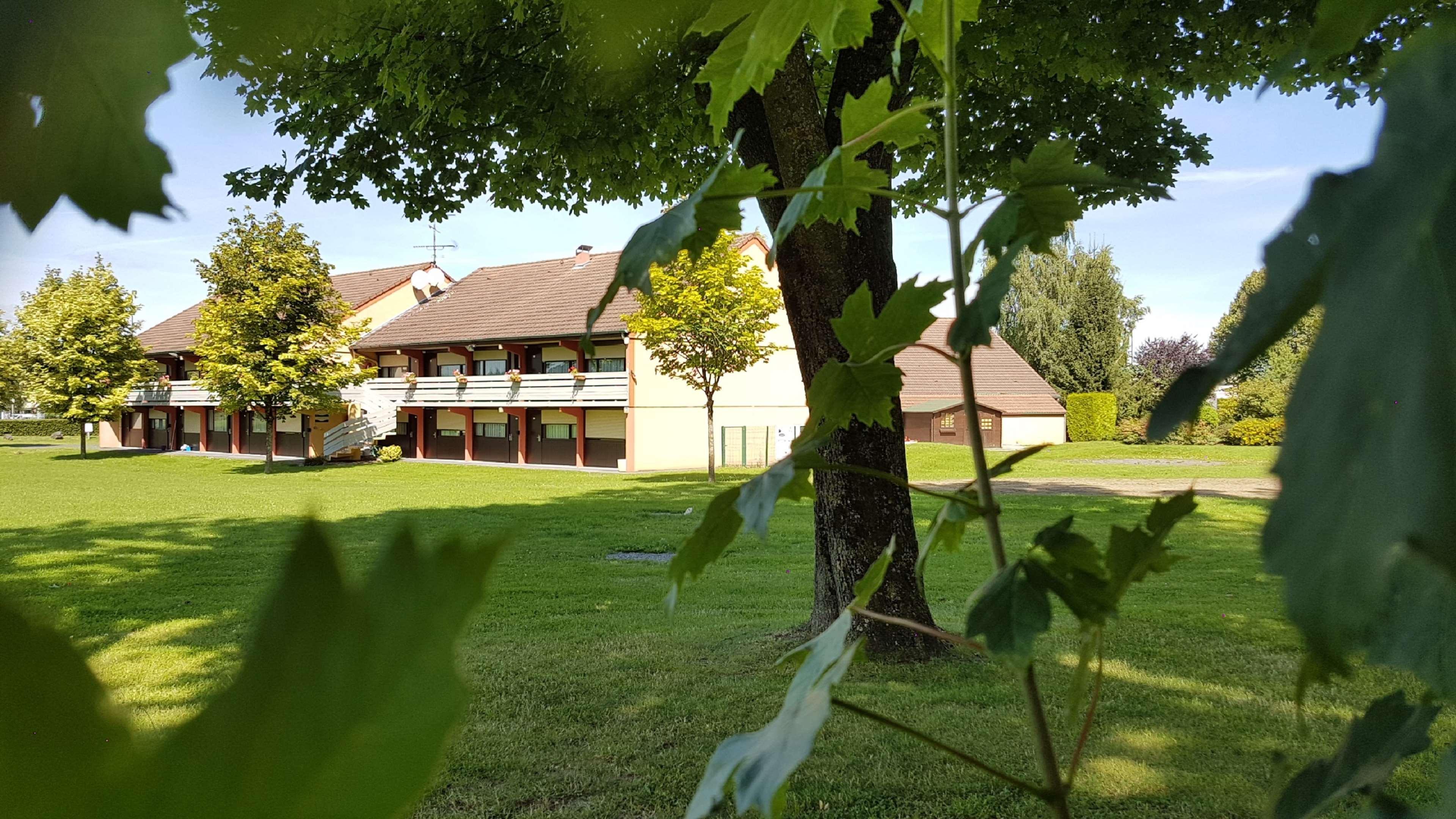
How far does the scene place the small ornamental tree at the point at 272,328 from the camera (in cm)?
130

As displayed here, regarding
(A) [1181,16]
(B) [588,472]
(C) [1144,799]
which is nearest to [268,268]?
(C) [1144,799]

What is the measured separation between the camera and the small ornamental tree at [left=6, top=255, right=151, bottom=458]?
208 millimetres

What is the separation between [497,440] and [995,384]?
17833mm

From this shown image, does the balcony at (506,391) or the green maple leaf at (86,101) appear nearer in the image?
the green maple leaf at (86,101)

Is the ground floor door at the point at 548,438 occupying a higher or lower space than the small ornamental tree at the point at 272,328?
lower

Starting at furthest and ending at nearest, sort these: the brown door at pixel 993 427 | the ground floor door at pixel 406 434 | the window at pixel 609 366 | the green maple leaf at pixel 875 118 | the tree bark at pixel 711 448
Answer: the brown door at pixel 993 427, the ground floor door at pixel 406 434, the window at pixel 609 366, the tree bark at pixel 711 448, the green maple leaf at pixel 875 118

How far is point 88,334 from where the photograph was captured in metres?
0.58

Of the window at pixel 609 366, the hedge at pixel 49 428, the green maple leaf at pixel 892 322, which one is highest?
the window at pixel 609 366

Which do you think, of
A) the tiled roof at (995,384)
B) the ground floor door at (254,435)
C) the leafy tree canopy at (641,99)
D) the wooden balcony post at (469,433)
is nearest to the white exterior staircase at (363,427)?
the wooden balcony post at (469,433)

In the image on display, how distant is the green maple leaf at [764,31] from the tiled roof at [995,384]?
3013 cm

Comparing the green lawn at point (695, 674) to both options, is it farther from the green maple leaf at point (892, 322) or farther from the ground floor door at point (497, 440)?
the ground floor door at point (497, 440)

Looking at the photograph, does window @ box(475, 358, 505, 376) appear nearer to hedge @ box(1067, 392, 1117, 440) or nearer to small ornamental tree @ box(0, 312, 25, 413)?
hedge @ box(1067, 392, 1117, 440)

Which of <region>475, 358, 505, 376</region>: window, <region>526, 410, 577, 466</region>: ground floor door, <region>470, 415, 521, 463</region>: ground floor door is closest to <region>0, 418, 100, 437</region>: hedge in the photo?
<region>526, 410, 577, 466</region>: ground floor door

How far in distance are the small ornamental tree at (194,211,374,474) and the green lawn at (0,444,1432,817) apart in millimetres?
287
